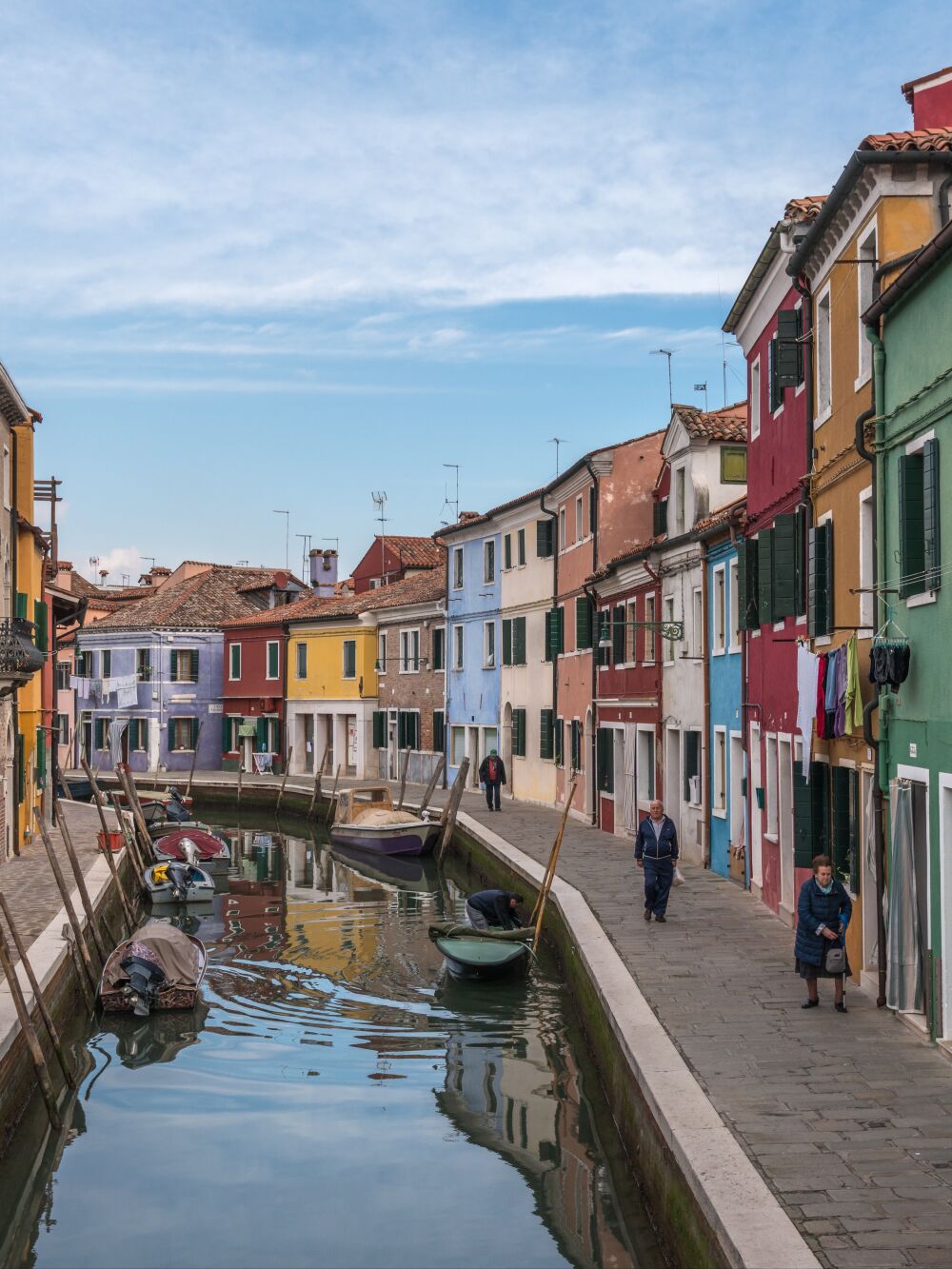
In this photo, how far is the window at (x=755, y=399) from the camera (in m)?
20.2

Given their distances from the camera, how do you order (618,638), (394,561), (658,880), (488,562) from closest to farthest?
(658,880), (618,638), (488,562), (394,561)

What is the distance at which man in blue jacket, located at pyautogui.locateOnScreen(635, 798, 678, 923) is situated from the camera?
61.2ft

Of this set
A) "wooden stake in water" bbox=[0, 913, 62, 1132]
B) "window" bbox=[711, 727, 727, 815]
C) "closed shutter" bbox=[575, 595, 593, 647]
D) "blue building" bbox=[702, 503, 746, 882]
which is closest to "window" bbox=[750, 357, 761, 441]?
"blue building" bbox=[702, 503, 746, 882]

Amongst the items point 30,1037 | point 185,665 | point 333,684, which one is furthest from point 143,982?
point 185,665

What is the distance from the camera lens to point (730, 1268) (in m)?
7.30

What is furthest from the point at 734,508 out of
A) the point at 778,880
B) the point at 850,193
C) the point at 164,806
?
the point at 164,806

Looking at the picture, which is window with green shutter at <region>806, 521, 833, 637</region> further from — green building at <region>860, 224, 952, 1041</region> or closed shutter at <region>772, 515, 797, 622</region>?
green building at <region>860, 224, 952, 1041</region>

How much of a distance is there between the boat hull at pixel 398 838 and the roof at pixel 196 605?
999 inches

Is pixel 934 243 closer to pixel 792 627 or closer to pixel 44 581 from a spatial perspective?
pixel 792 627

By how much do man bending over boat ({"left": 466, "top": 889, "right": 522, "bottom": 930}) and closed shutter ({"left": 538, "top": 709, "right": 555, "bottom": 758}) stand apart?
17.4 m

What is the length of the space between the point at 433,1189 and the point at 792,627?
28.6 feet

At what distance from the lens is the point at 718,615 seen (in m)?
23.8

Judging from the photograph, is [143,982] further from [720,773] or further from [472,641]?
[472,641]

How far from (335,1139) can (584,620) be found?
21.6 meters
